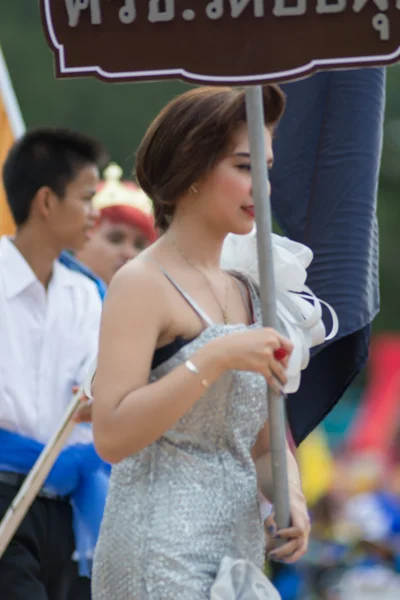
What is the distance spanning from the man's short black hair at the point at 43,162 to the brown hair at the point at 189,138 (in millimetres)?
2202

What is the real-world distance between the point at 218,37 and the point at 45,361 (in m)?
2.14

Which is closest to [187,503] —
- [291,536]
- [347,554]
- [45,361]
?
[291,536]

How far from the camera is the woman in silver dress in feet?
11.0

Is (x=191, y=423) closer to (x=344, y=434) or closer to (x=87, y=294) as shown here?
(x=87, y=294)

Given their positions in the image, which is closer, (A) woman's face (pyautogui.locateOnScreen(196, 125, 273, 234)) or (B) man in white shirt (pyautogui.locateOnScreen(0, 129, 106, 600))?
(A) woman's face (pyautogui.locateOnScreen(196, 125, 273, 234))

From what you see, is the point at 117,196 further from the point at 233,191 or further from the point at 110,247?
the point at 233,191

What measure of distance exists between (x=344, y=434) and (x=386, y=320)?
12210 millimetres

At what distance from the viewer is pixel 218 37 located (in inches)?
134

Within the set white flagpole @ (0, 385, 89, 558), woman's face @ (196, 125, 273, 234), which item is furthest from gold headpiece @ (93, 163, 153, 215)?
woman's face @ (196, 125, 273, 234)

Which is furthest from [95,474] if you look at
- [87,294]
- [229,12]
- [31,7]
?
[31,7]

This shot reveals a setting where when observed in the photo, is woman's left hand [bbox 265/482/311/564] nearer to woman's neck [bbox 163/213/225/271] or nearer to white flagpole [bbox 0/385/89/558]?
woman's neck [bbox 163/213/225/271]

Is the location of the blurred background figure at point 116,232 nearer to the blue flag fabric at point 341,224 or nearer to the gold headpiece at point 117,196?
the gold headpiece at point 117,196

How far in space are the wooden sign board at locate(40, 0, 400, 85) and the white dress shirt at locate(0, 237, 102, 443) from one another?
2011mm

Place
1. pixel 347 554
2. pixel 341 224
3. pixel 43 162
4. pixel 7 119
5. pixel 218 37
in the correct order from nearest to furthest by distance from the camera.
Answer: pixel 218 37, pixel 341 224, pixel 43 162, pixel 7 119, pixel 347 554
